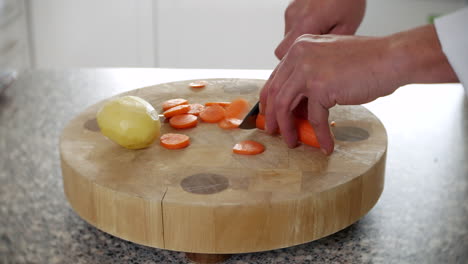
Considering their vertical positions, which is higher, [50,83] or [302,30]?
[302,30]

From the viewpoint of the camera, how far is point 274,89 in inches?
44.4

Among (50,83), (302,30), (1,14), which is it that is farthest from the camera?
(1,14)

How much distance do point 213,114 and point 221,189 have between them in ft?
1.16

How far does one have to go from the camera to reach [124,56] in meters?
3.82

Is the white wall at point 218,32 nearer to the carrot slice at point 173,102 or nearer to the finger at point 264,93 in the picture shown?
the carrot slice at point 173,102

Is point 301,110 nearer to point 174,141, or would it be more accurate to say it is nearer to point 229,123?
point 229,123

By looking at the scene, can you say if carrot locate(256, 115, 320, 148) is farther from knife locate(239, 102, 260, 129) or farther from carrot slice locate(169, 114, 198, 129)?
carrot slice locate(169, 114, 198, 129)

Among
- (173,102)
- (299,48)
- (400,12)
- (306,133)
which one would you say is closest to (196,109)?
(173,102)

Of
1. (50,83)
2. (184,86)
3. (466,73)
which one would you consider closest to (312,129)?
(466,73)

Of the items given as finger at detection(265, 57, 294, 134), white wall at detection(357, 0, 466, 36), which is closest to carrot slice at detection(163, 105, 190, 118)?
finger at detection(265, 57, 294, 134)

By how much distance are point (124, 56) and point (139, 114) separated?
271cm

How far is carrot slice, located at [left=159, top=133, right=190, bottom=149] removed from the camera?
1.20 metres

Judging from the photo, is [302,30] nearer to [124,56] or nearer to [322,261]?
[322,261]

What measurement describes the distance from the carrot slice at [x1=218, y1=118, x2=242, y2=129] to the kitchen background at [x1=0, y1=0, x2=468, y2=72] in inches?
97.1
